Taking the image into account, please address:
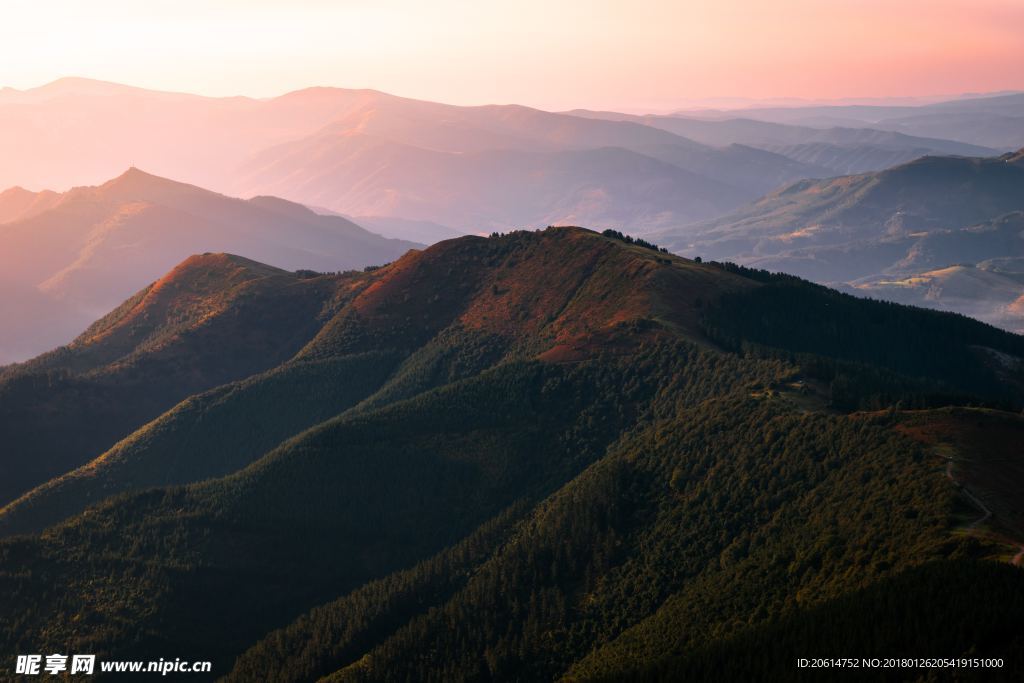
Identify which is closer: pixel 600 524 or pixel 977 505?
pixel 977 505

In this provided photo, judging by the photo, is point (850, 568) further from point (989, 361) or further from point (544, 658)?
point (989, 361)

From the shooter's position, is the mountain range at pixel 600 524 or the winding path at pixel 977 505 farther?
the mountain range at pixel 600 524

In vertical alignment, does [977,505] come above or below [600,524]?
above

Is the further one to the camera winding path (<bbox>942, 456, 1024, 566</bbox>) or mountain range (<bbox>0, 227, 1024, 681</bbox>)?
mountain range (<bbox>0, 227, 1024, 681</bbox>)

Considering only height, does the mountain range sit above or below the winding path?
below

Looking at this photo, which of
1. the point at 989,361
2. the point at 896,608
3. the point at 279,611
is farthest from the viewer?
the point at 989,361

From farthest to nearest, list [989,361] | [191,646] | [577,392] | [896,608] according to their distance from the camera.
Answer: [989,361], [577,392], [191,646], [896,608]

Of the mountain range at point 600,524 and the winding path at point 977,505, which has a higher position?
the winding path at point 977,505

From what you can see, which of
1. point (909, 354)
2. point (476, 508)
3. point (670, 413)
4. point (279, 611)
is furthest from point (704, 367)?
point (279, 611)
